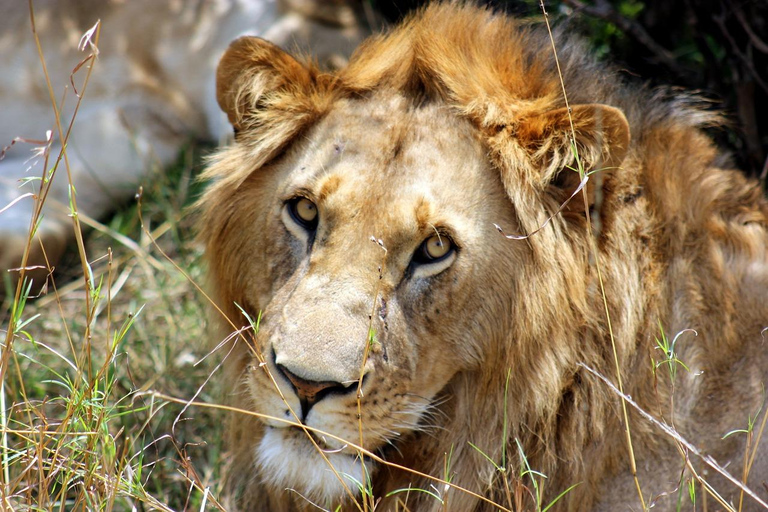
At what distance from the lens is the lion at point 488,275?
243cm

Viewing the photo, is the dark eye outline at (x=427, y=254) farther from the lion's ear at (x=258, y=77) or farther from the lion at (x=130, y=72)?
the lion at (x=130, y=72)

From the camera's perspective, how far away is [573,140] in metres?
2.34

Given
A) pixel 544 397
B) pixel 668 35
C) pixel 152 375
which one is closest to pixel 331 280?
pixel 544 397

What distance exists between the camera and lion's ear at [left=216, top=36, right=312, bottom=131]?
2.77 meters

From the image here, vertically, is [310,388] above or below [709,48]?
below

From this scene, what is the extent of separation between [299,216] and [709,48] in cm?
249

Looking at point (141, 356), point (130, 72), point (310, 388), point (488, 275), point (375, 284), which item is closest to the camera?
point (310, 388)

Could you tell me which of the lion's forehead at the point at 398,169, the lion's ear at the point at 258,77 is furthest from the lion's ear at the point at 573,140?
the lion's ear at the point at 258,77

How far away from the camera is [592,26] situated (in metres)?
4.46

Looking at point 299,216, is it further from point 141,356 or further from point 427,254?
point 141,356

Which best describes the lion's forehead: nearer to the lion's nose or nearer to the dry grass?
the lion's nose

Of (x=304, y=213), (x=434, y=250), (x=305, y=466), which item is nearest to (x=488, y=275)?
(x=434, y=250)

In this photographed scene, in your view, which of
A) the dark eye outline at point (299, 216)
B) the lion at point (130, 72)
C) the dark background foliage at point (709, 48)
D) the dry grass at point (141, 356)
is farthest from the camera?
the lion at point (130, 72)

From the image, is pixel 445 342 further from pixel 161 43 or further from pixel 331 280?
pixel 161 43
